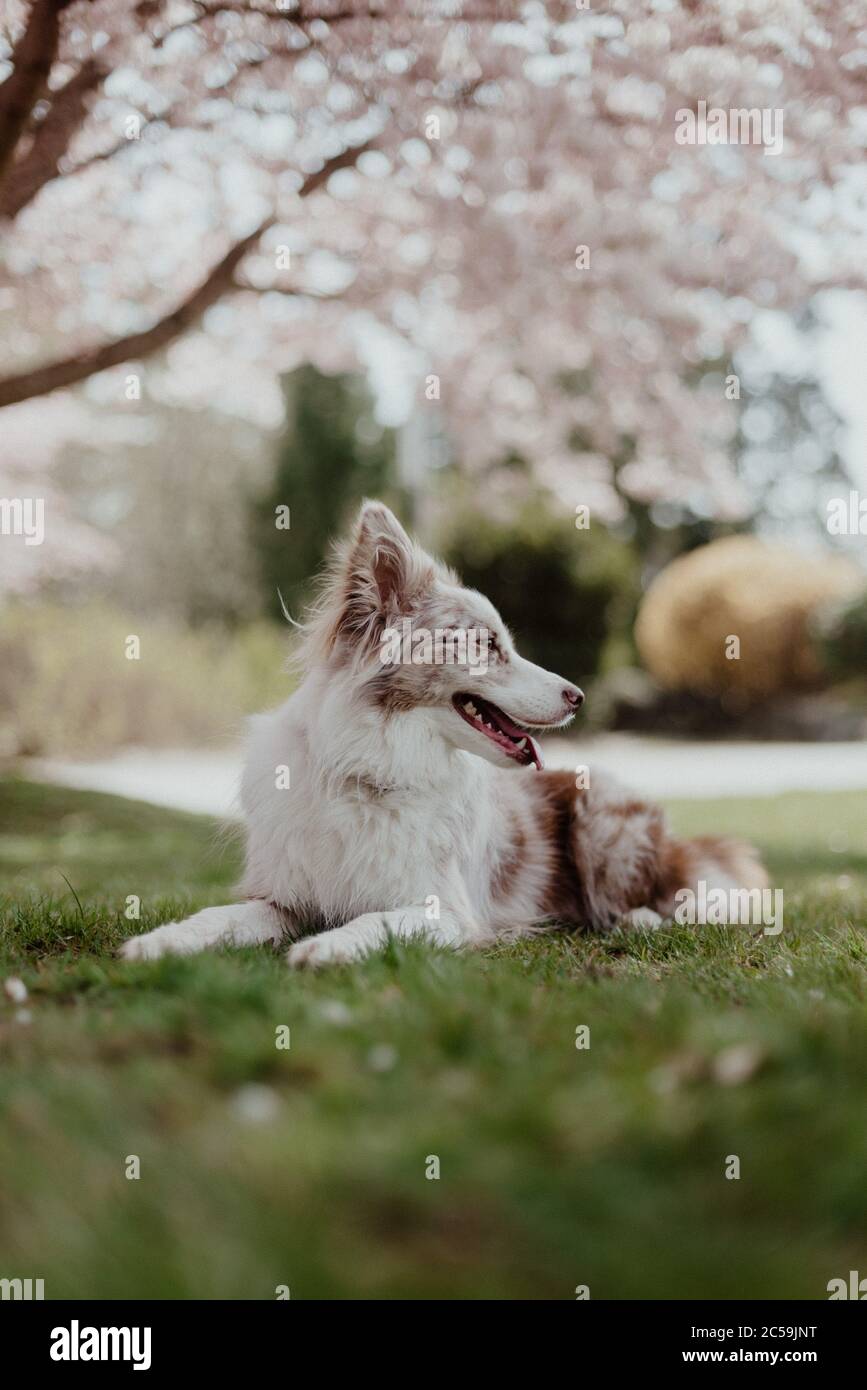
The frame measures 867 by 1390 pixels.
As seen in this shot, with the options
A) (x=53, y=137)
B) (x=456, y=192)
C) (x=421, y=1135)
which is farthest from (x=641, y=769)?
(x=421, y=1135)

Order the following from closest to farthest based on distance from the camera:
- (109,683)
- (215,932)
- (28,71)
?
1. (215,932)
2. (28,71)
3. (109,683)

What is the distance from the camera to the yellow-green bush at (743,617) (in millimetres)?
21078

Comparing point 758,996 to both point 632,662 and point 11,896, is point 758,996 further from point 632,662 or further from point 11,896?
point 632,662

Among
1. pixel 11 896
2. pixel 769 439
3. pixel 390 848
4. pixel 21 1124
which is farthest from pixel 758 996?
pixel 769 439

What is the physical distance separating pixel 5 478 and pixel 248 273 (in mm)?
7764

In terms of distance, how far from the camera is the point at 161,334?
26.1 feet

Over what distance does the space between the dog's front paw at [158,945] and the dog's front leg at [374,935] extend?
0.35m

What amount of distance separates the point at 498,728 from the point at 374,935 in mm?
993

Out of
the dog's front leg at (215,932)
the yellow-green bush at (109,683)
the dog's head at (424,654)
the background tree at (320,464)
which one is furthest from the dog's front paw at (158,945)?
the background tree at (320,464)

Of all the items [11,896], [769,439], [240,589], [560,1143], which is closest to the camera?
[560,1143]

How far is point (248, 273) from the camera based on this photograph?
11094 millimetres

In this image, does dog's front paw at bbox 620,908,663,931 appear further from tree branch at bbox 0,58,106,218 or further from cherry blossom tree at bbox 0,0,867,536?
tree branch at bbox 0,58,106,218

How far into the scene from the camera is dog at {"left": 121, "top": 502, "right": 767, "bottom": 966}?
13.0ft

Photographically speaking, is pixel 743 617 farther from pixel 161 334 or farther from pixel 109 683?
pixel 161 334
